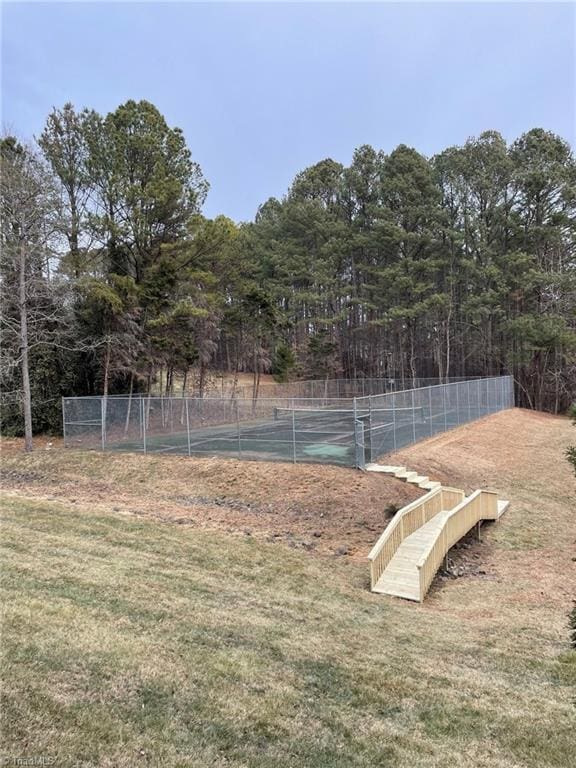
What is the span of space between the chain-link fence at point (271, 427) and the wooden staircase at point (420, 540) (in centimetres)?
244

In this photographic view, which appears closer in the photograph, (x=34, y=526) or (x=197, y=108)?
(x=34, y=526)

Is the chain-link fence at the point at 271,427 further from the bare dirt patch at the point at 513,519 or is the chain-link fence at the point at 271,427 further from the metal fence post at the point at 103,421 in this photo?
the bare dirt patch at the point at 513,519

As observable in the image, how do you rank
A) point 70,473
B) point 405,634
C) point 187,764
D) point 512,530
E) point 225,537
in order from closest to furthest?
point 187,764 < point 405,634 < point 225,537 < point 512,530 < point 70,473

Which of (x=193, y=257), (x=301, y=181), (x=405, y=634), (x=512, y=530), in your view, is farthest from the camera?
(x=301, y=181)

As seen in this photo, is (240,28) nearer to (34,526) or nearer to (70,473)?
(34,526)

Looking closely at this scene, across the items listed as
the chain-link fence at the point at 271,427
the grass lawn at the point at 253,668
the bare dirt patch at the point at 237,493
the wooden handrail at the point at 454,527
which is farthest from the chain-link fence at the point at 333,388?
the grass lawn at the point at 253,668

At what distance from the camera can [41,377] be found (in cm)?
1853

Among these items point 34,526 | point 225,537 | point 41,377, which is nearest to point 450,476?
point 225,537

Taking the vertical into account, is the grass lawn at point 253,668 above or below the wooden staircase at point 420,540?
above

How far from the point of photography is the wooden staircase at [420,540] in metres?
7.12

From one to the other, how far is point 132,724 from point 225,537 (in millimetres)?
5543

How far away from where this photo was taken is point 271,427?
1866 centimetres

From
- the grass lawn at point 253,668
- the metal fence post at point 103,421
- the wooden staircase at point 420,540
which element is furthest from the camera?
the metal fence post at point 103,421

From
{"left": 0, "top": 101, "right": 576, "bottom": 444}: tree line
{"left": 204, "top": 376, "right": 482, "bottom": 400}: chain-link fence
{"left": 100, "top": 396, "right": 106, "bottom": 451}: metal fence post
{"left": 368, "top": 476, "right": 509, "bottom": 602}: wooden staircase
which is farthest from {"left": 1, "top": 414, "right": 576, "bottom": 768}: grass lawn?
{"left": 204, "top": 376, "right": 482, "bottom": 400}: chain-link fence
